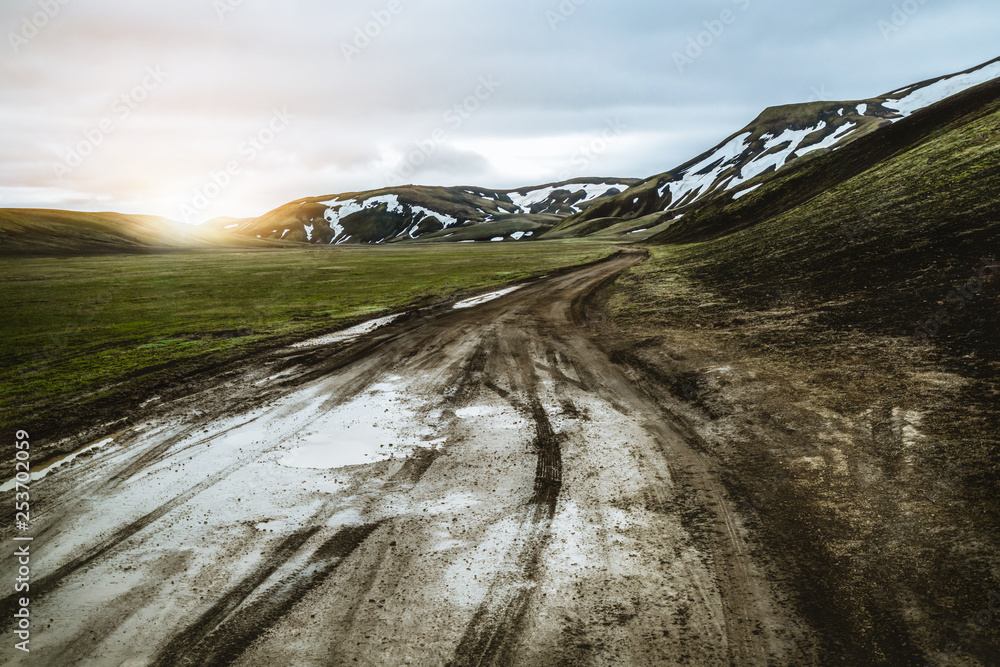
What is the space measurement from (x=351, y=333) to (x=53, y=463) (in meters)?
10.5

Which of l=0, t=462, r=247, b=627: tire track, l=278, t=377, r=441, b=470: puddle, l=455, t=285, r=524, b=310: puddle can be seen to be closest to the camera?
l=0, t=462, r=247, b=627: tire track

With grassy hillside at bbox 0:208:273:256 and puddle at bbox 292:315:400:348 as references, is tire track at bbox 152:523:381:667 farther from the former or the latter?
grassy hillside at bbox 0:208:273:256

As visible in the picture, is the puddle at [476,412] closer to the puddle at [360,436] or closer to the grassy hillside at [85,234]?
the puddle at [360,436]

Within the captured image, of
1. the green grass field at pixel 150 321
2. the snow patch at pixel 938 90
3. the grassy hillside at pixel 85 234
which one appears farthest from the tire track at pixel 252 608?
the snow patch at pixel 938 90

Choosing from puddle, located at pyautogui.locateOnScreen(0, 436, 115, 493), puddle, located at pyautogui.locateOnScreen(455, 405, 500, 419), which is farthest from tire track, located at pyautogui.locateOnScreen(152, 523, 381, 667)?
puddle, located at pyautogui.locateOnScreen(0, 436, 115, 493)

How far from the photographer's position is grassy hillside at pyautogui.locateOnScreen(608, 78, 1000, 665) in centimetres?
480

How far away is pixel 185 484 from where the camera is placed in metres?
7.74

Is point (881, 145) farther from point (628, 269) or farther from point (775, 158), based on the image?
point (775, 158)

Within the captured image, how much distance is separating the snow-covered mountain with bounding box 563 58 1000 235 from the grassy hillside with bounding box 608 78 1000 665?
109 meters

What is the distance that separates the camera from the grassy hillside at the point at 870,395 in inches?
189

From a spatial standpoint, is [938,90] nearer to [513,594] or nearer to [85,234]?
[513,594]

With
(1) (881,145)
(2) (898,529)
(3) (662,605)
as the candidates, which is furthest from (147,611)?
(1) (881,145)

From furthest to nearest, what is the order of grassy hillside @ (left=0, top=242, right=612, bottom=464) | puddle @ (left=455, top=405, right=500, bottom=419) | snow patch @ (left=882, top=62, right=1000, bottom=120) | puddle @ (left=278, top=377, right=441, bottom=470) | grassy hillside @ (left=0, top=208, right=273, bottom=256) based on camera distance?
snow patch @ (left=882, top=62, right=1000, bottom=120), grassy hillside @ (left=0, top=208, right=273, bottom=256), grassy hillside @ (left=0, top=242, right=612, bottom=464), puddle @ (left=455, top=405, right=500, bottom=419), puddle @ (left=278, top=377, right=441, bottom=470)

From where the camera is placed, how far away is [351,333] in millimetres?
18531
